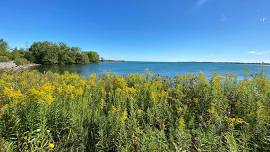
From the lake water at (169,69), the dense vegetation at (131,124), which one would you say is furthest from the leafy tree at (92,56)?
the dense vegetation at (131,124)

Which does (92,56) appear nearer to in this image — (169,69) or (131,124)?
(169,69)

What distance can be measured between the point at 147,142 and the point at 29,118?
178 cm

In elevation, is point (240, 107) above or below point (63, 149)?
above

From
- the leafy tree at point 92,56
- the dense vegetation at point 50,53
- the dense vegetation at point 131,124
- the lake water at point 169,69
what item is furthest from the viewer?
the leafy tree at point 92,56

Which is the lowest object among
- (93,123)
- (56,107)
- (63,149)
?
(63,149)

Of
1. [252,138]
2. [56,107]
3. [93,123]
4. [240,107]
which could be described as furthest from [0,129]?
[240,107]

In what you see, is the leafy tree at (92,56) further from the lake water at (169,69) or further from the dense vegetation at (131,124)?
the dense vegetation at (131,124)

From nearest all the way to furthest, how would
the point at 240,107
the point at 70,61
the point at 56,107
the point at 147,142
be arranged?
the point at 147,142 < the point at 56,107 < the point at 240,107 < the point at 70,61

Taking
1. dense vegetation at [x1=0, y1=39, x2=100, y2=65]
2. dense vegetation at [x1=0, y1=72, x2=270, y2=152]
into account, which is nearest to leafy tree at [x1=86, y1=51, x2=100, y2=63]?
dense vegetation at [x1=0, y1=39, x2=100, y2=65]

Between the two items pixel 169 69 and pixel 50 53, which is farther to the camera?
pixel 50 53

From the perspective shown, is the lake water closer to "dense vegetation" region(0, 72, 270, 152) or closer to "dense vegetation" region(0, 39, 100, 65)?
"dense vegetation" region(0, 72, 270, 152)

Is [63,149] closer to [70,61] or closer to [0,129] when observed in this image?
[0,129]

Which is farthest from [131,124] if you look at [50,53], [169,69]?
[50,53]

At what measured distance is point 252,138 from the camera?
3613 millimetres
